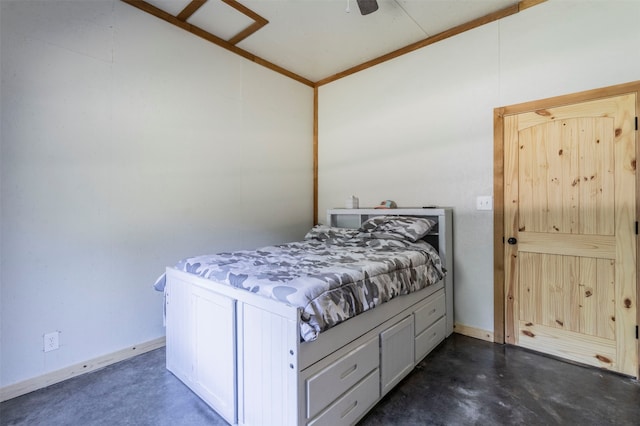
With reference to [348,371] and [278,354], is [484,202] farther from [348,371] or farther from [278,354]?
[278,354]

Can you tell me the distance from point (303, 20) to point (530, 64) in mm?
1909

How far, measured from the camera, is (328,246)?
2.68m

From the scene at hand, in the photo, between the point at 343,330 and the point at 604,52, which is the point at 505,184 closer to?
the point at 604,52

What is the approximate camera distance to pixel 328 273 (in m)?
1.55

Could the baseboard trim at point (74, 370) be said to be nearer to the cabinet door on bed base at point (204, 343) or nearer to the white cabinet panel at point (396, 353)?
the cabinet door on bed base at point (204, 343)

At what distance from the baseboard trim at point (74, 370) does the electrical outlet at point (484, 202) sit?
2.95m

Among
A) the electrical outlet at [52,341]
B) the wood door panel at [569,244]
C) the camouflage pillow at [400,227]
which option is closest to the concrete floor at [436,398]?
the electrical outlet at [52,341]

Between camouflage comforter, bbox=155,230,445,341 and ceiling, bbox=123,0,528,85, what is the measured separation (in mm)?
1774

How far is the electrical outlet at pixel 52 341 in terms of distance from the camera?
1.96m

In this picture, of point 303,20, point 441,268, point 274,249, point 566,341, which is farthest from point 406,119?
point 566,341

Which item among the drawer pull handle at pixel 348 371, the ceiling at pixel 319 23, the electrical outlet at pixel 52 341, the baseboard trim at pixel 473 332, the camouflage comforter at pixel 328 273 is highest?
the ceiling at pixel 319 23

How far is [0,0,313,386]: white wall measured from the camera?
1.88m

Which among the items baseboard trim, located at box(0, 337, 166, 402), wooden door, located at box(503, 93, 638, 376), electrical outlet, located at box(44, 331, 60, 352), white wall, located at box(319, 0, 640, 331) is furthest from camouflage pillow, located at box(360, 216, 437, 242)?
electrical outlet, located at box(44, 331, 60, 352)

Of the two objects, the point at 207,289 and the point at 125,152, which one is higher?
the point at 125,152
